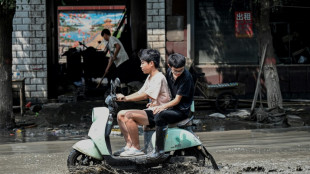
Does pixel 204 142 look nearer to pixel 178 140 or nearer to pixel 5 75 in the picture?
pixel 178 140

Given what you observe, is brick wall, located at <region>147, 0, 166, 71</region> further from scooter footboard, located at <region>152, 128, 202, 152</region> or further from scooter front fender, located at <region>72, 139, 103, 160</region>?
scooter front fender, located at <region>72, 139, 103, 160</region>

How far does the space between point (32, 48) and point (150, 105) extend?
361 inches

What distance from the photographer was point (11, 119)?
1180 centimetres

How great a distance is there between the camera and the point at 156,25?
1569 cm

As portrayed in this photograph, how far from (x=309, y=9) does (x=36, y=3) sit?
775cm

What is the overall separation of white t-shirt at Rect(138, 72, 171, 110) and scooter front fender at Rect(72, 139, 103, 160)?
0.86 metres

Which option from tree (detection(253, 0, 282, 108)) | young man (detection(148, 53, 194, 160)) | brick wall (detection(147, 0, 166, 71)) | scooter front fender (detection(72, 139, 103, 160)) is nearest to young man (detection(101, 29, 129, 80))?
brick wall (detection(147, 0, 166, 71))

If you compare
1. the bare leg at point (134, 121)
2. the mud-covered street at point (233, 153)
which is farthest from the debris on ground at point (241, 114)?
the bare leg at point (134, 121)

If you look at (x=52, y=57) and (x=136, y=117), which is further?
(x=52, y=57)

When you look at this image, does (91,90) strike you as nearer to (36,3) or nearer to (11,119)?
(36,3)

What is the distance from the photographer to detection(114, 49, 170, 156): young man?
22.1ft

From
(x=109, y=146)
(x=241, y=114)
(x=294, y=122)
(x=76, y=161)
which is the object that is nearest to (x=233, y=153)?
(x=109, y=146)

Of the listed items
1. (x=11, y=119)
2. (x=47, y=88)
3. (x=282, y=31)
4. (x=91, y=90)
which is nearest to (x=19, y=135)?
(x=11, y=119)

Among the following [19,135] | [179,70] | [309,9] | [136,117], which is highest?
[309,9]
